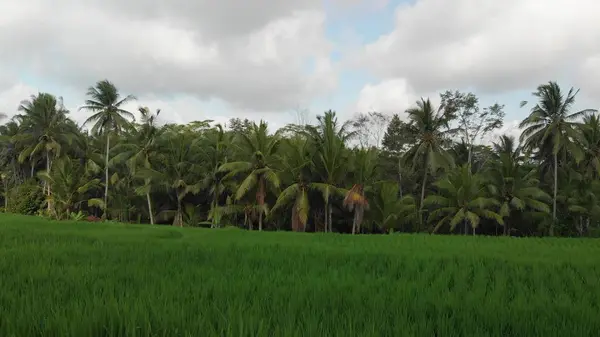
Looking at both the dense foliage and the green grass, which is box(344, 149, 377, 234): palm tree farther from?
the green grass

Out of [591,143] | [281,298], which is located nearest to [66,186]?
[281,298]

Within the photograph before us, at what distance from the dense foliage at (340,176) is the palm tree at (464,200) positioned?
0.08 meters

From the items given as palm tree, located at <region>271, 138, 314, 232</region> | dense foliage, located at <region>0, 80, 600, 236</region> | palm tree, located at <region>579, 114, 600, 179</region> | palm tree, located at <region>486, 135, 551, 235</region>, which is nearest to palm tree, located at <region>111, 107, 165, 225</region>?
dense foliage, located at <region>0, 80, 600, 236</region>

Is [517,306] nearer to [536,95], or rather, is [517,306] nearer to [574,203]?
[536,95]

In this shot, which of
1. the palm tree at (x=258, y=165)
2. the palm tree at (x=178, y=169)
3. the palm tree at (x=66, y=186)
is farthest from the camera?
the palm tree at (x=66, y=186)

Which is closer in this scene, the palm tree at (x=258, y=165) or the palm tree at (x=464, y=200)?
the palm tree at (x=258, y=165)

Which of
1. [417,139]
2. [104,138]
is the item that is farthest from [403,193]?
[104,138]

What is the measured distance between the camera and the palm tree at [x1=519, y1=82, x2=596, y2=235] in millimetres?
25578

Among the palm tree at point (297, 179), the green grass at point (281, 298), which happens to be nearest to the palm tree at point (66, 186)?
the palm tree at point (297, 179)

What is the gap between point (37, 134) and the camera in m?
35.2

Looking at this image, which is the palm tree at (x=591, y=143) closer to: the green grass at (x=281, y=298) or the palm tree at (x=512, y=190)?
the palm tree at (x=512, y=190)

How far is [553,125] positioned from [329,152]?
43.4 ft

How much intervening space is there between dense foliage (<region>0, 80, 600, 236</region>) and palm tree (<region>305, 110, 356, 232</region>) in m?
0.06

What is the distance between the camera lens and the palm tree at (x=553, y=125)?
25.6m
